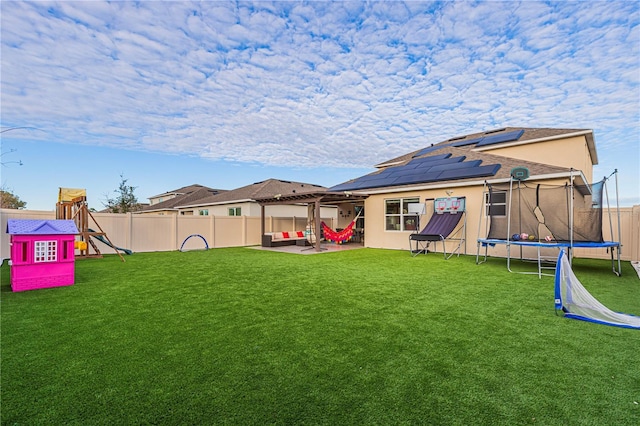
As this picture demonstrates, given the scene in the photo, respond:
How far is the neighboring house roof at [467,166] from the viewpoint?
9522 millimetres

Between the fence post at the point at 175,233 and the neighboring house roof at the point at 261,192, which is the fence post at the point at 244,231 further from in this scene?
the fence post at the point at 175,233

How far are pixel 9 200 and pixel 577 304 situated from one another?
28966 mm

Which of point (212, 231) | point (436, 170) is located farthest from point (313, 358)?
point (212, 231)

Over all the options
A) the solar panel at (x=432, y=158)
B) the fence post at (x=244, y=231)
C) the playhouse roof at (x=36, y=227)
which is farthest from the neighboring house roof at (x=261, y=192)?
the playhouse roof at (x=36, y=227)

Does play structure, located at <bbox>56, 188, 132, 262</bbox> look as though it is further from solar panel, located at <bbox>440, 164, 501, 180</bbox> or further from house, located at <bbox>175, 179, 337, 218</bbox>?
solar panel, located at <bbox>440, 164, 501, 180</bbox>

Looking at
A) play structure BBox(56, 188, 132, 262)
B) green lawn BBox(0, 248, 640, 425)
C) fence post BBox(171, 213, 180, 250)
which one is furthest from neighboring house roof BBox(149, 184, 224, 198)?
green lawn BBox(0, 248, 640, 425)

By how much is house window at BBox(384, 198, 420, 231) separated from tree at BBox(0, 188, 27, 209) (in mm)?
21111

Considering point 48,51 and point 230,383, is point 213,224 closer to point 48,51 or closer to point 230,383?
point 48,51

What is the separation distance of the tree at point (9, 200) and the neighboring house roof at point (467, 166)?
20.7 metres

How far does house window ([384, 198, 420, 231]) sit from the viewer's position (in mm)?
11141

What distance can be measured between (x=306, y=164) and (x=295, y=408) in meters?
23.6

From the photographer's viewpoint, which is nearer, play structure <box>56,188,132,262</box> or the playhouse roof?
the playhouse roof

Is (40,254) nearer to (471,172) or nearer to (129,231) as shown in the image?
(129,231)

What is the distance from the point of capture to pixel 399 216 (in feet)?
37.8
